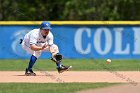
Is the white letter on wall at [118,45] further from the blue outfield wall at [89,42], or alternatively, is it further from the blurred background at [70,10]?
the blurred background at [70,10]

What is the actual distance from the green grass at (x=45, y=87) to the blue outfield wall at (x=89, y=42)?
35.3 ft

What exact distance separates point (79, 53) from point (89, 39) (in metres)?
0.64

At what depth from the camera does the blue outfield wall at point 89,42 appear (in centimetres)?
2261

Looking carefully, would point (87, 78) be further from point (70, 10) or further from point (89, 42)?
point (70, 10)

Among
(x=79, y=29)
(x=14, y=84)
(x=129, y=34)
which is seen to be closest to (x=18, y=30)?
(x=79, y=29)

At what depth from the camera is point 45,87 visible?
37.0 feet

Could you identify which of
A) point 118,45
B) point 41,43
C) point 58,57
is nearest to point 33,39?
point 41,43

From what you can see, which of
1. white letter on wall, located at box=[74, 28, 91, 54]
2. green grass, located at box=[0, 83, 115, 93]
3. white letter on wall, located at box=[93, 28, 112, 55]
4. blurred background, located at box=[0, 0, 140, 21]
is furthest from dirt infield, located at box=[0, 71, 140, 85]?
blurred background, located at box=[0, 0, 140, 21]

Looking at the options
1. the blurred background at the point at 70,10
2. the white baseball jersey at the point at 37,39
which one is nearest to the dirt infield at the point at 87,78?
the white baseball jersey at the point at 37,39

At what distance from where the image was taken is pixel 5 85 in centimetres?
1162

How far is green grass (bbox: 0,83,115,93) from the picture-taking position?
34.9 ft

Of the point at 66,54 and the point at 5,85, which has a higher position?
the point at 5,85

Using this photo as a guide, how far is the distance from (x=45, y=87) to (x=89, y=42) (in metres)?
11.5

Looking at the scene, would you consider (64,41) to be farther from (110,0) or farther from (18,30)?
(110,0)
